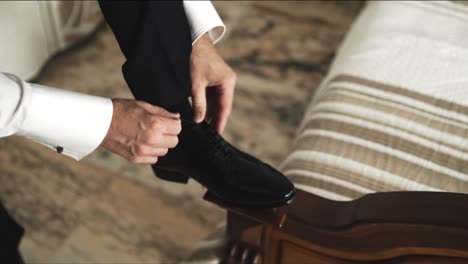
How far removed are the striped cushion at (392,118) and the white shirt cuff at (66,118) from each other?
0.99 ft

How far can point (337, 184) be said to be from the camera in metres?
0.80

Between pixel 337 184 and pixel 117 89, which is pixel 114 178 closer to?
pixel 117 89

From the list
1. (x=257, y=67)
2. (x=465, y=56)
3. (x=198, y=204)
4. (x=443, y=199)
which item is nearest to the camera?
(x=443, y=199)

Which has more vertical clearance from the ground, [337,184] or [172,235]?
[337,184]

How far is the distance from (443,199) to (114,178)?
2.64ft

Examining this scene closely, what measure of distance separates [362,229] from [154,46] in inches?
13.0

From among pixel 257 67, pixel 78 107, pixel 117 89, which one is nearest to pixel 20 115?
pixel 78 107

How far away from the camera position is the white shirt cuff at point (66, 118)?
0.68 metres

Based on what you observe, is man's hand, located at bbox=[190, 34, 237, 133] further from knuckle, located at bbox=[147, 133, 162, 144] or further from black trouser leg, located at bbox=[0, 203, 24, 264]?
black trouser leg, located at bbox=[0, 203, 24, 264]

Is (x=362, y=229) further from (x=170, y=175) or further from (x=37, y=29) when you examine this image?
(x=37, y=29)

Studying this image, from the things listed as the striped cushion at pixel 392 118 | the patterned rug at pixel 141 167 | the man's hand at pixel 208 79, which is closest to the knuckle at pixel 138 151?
the man's hand at pixel 208 79

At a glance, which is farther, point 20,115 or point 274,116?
point 274,116

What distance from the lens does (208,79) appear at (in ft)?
2.66

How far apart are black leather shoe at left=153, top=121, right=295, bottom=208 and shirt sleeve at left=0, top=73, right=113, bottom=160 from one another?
11 centimetres
